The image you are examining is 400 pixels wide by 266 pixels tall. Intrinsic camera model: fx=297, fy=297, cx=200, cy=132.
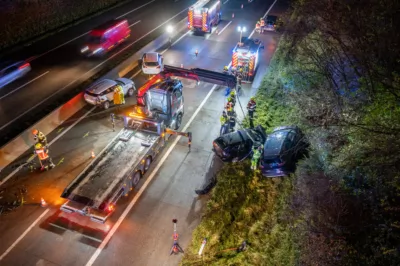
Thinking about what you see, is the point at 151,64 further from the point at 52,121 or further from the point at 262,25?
the point at 262,25

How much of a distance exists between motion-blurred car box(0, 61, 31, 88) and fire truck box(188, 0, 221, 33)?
14.0 m

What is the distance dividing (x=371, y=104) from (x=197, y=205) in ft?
22.9

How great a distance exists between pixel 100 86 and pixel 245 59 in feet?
31.1

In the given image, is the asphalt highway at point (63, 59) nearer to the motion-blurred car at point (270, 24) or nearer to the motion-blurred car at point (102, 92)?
the motion-blurred car at point (102, 92)

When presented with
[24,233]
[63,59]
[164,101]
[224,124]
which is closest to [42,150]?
[24,233]

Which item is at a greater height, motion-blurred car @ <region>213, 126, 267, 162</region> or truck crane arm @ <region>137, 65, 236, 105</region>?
truck crane arm @ <region>137, 65, 236, 105</region>

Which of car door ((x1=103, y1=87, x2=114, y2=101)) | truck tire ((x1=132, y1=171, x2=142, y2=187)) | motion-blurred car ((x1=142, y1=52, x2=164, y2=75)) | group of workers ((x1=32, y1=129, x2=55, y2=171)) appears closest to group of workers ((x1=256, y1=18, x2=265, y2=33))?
motion-blurred car ((x1=142, y1=52, x2=164, y2=75))

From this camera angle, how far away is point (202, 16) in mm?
26266

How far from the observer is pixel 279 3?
36.9m

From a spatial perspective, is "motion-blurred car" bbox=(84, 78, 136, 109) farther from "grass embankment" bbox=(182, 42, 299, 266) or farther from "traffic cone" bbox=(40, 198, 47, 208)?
"grass embankment" bbox=(182, 42, 299, 266)

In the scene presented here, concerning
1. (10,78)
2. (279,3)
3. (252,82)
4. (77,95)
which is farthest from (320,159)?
(279,3)

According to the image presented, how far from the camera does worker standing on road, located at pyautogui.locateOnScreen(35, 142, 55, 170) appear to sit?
12086mm

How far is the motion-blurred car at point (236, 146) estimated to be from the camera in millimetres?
12938

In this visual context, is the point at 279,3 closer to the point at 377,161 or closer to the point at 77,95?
the point at 77,95
